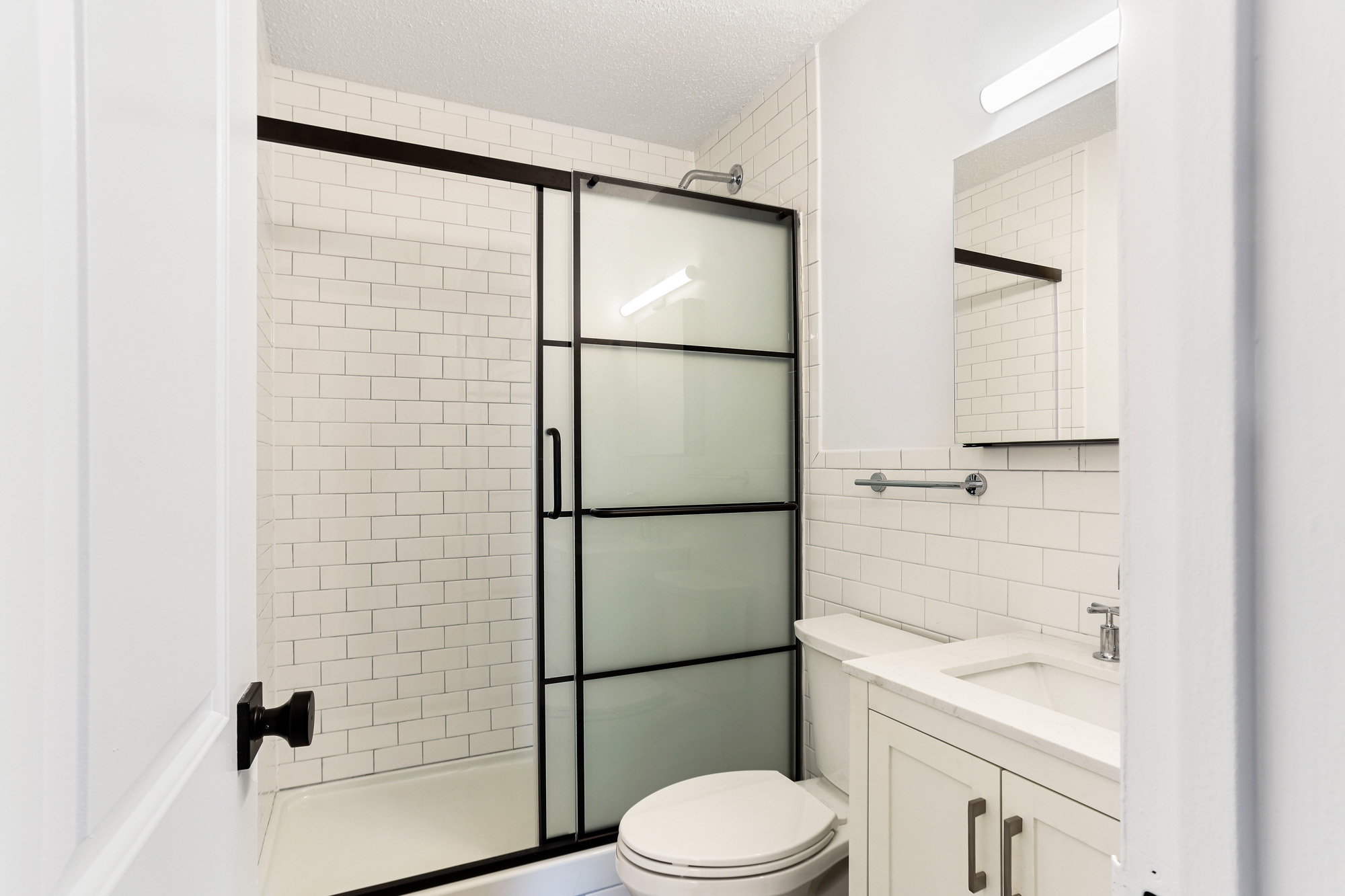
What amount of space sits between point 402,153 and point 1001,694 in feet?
5.90

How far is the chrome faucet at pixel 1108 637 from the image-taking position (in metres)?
1.26

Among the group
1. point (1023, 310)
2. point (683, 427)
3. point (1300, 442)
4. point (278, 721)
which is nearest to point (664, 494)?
point (683, 427)

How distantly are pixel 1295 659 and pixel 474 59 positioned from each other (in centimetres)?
259

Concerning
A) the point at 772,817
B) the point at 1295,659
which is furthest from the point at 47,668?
the point at 772,817

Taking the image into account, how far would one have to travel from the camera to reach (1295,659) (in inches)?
8.2

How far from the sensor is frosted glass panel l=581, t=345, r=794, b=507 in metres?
1.95

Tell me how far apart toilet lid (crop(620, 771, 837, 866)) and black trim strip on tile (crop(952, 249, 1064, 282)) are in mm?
1252

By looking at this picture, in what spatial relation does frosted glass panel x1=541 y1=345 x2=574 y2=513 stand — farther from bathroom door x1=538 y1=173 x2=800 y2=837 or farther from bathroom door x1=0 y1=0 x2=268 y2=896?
bathroom door x1=0 y1=0 x2=268 y2=896

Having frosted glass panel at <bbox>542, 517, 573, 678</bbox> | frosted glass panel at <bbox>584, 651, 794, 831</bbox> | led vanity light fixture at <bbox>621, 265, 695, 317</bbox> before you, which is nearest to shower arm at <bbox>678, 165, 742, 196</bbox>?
led vanity light fixture at <bbox>621, 265, 695, 317</bbox>

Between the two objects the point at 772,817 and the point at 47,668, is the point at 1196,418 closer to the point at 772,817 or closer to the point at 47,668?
the point at 47,668

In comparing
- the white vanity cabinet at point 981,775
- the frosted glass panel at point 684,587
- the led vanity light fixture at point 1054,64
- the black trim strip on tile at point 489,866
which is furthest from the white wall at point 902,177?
the black trim strip on tile at point 489,866

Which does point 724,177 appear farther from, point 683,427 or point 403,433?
point 403,433

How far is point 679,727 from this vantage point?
2.04 meters

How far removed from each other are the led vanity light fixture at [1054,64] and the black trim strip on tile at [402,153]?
1096 mm
